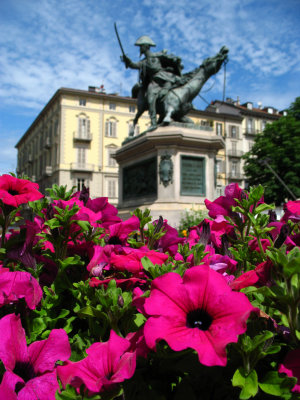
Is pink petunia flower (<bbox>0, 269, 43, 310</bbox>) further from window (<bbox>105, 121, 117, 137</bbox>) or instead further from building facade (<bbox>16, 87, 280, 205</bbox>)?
window (<bbox>105, 121, 117, 137</bbox>)

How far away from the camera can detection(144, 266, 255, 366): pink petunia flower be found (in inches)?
21.2

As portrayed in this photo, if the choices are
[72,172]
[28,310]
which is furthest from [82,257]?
[72,172]

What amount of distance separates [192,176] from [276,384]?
9.48 metres

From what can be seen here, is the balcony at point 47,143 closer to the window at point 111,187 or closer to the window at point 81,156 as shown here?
the window at point 81,156

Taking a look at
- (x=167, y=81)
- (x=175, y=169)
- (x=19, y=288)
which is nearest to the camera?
(x=19, y=288)

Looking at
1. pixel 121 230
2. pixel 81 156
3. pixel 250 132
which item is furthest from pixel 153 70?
pixel 250 132

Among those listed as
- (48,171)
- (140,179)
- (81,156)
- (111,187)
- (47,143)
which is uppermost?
(47,143)

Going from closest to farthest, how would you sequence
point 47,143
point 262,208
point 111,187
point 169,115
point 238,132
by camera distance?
point 262,208 → point 169,115 → point 111,187 → point 47,143 → point 238,132

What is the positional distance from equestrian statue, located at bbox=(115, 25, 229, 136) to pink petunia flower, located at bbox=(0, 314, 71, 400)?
981 centimetres

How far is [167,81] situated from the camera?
11078mm

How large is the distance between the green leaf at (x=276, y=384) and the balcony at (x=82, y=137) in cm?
4444

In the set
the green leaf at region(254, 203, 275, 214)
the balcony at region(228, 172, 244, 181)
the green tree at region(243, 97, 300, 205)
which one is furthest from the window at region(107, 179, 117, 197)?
the green leaf at region(254, 203, 275, 214)

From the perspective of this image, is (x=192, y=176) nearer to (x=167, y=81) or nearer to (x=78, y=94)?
(x=167, y=81)

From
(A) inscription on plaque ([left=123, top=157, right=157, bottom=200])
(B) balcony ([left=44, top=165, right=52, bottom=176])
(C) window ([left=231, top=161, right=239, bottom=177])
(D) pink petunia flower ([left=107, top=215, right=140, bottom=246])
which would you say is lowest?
(D) pink petunia flower ([left=107, top=215, right=140, bottom=246])
